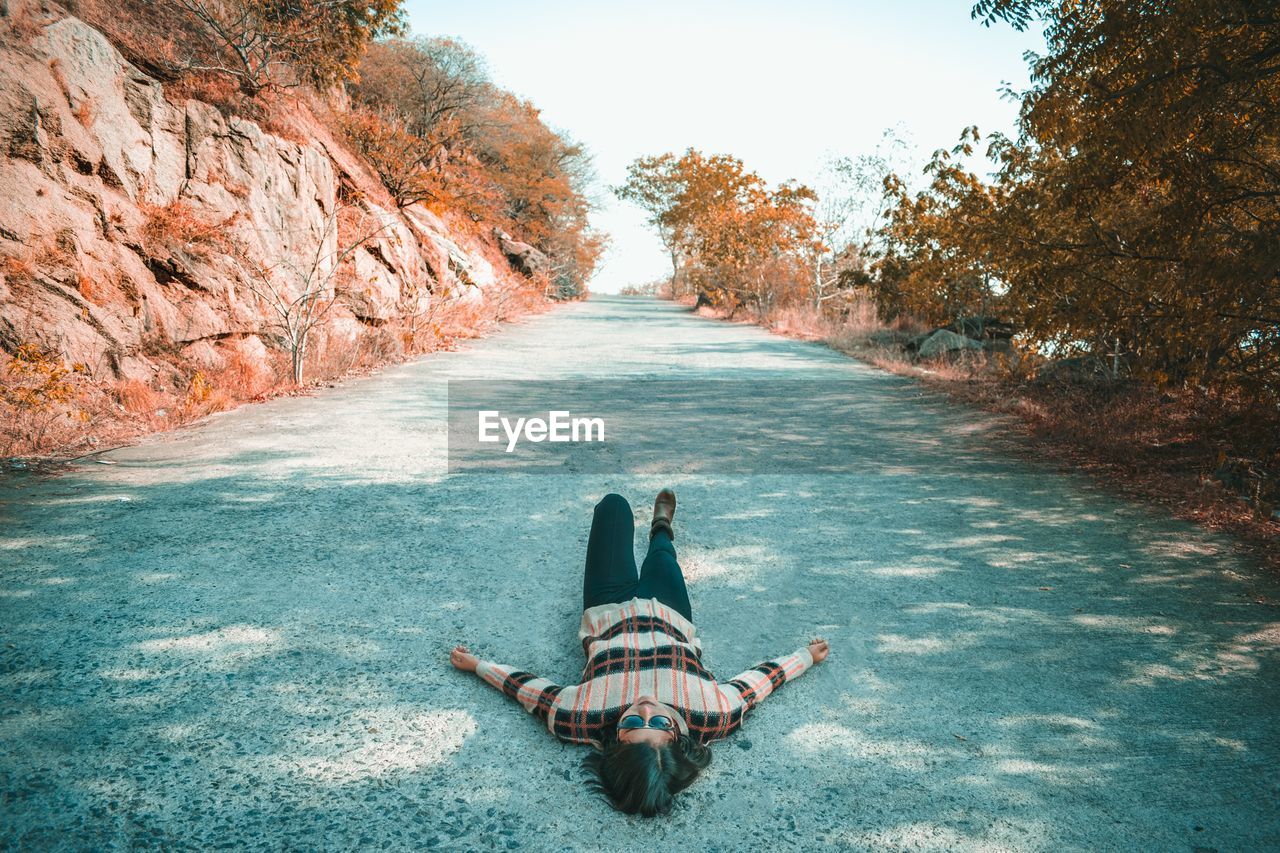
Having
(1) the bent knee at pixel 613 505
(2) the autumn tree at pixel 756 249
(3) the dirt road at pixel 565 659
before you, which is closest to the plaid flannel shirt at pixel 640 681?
(3) the dirt road at pixel 565 659

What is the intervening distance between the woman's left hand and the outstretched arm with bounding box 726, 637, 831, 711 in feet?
3.55

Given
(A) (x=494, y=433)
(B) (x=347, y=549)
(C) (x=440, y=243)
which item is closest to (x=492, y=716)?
(B) (x=347, y=549)

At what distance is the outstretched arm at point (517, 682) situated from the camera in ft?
9.20

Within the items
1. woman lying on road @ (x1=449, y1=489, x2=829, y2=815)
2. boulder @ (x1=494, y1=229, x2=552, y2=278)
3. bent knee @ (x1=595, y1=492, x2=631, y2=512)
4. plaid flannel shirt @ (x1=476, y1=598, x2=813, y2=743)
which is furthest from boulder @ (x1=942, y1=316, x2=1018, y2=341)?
boulder @ (x1=494, y1=229, x2=552, y2=278)

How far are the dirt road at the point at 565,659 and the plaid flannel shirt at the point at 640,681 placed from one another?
0.11m

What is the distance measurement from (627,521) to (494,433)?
3.88 meters

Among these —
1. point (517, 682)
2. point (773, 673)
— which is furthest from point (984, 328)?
point (517, 682)

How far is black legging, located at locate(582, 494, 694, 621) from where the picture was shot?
135 inches

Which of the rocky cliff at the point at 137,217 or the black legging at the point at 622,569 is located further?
the rocky cliff at the point at 137,217

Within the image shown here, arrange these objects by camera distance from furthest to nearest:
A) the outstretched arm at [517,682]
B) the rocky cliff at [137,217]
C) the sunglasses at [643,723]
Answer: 1. the rocky cliff at [137,217]
2. the outstretched arm at [517,682]
3. the sunglasses at [643,723]

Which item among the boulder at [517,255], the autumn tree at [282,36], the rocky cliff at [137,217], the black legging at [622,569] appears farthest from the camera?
the boulder at [517,255]

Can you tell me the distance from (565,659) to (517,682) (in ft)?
1.36

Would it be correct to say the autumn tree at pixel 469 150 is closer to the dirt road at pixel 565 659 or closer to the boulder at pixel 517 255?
the boulder at pixel 517 255

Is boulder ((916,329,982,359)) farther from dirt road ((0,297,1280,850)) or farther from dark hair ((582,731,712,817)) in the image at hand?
dark hair ((582,731,712,817))
